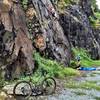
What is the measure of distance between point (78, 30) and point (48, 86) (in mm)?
30718

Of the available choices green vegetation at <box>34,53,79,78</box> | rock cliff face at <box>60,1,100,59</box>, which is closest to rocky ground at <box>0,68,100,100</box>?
green vegetation at <box>34,53,79,78</box>

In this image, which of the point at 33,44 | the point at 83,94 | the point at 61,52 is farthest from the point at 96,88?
the point at 61,52

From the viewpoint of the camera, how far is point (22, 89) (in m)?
21.5

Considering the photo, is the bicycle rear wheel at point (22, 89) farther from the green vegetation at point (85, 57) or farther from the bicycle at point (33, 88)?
the green vegetation at point (85, 57)

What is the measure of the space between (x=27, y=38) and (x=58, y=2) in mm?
21209

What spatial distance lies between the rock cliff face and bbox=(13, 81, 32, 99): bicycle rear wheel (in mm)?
26861

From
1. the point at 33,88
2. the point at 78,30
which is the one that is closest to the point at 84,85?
the point at 33,88

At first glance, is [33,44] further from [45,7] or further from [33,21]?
[45,7]

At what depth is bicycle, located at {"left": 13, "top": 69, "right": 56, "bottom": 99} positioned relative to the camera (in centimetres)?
2155

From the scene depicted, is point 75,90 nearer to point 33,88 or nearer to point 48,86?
point 48,86

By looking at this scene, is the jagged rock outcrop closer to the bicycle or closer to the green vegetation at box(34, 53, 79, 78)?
the green vegetation at box(34, 53, 79, 78)

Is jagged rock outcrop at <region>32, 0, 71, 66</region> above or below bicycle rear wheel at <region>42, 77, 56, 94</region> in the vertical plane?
above

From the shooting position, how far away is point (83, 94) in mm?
24078

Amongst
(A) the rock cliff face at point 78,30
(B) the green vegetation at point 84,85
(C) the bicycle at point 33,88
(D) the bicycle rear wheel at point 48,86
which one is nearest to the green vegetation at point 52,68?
(B) the green vegetation at point 84,85
